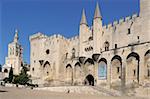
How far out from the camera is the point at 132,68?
3659cm

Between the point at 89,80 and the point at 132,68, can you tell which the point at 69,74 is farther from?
the point at 132,68

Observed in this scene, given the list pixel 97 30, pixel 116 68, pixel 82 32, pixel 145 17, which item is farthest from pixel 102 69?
pixel 145 17

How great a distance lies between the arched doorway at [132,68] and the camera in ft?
118

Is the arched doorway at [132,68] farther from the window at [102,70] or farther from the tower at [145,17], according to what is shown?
the window at [102,70]

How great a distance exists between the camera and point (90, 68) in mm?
45250

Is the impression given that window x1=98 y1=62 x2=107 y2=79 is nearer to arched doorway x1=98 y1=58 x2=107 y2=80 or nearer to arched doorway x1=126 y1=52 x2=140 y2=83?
arched doorway x1=98 y1=58 x2=107 y2=80

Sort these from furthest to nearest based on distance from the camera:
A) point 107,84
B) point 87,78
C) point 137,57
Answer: point 87,78, point 107,84, point 137,57

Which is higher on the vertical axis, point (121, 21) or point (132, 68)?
point (121, 21)

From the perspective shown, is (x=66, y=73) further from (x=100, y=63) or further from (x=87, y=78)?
(x=100, y=63)

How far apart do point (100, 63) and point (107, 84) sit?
3.80m

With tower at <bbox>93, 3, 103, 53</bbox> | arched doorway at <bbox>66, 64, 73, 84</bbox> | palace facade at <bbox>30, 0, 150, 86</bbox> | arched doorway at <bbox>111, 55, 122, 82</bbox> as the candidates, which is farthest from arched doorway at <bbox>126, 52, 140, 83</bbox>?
arched doorway at <bbox>66, 64, 73, 84</bbox>

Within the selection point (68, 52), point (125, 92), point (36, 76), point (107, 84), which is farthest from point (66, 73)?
point (125, 92)

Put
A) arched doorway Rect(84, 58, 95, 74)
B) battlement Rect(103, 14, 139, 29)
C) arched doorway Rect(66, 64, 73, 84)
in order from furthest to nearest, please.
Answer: arched doorway Rect(66, 64, 73, 84), arched doorway Rect(84, 58, 95, 74), battlement Rect(103, 14, 139, 29)

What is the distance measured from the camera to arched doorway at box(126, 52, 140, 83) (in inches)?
1416
